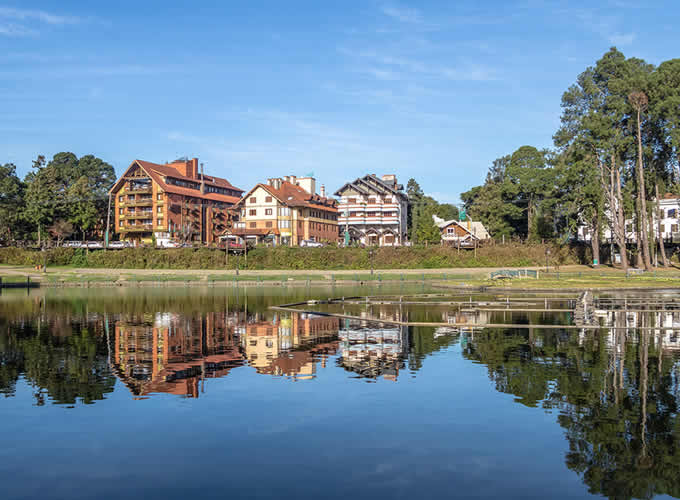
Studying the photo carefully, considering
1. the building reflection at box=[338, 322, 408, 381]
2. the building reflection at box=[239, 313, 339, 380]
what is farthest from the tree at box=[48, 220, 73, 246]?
the building reflection at box=[338, 322, 408, 381]

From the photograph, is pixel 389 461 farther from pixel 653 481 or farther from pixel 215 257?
pixel 215 257

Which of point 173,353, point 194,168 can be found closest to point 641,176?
point 173,353

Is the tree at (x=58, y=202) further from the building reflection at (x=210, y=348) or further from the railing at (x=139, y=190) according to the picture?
the building reflection at (x=210, y=348)

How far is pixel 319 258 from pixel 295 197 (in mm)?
18427

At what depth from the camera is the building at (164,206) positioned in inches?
4466

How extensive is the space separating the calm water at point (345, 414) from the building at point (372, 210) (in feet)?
283

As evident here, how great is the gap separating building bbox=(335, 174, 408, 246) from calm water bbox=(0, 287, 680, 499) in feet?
283

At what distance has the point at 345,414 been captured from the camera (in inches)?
621

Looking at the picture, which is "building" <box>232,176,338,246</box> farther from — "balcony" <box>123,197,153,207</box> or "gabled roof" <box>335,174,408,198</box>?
"balcony" <box>123,197,153,207</box>

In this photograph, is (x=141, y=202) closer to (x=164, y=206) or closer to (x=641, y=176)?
(x=164, y=206)

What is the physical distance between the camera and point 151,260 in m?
105

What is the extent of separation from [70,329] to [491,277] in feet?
167

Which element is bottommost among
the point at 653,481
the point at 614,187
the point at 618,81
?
the point at 653,481

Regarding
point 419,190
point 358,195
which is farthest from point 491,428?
point 419,190
